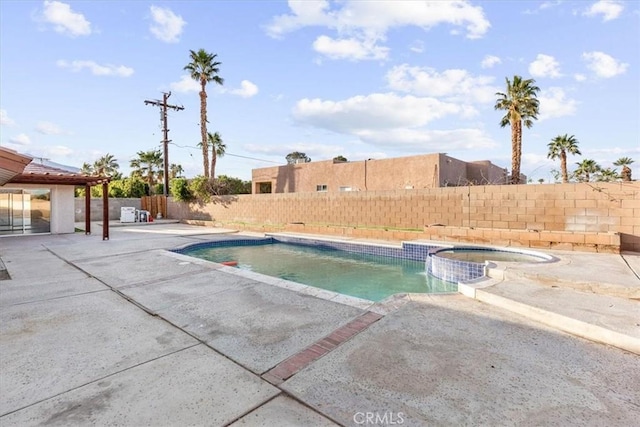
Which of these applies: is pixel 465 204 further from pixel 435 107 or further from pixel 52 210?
pixel 52 210

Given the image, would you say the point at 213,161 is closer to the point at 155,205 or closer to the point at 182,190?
the point at 182,190

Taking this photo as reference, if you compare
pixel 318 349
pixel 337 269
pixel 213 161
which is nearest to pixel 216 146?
pixel 213 161

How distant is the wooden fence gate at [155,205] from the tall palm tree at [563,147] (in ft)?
106

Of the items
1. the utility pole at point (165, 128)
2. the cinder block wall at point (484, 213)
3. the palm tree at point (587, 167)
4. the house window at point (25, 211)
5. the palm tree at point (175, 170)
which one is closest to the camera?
the cinder block wall at point (484, 213)

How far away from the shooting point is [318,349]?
9.55 ft

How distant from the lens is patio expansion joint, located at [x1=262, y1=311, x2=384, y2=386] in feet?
8.20

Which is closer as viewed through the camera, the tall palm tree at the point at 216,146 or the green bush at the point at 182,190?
the green bush at the point at 182,190

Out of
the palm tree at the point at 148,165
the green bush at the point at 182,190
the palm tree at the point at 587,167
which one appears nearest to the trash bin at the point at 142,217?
the green bush at the point at 182,190

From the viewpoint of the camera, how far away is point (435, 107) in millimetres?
15562

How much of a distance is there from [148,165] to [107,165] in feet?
29.7

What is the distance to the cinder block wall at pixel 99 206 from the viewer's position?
20.8m

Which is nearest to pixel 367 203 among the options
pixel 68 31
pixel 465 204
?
pixel 465 204

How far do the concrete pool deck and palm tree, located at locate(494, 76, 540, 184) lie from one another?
557 inches

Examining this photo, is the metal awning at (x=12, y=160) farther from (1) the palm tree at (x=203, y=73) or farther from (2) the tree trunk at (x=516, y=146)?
(2) the tree trunk at (x=516, y=146)
